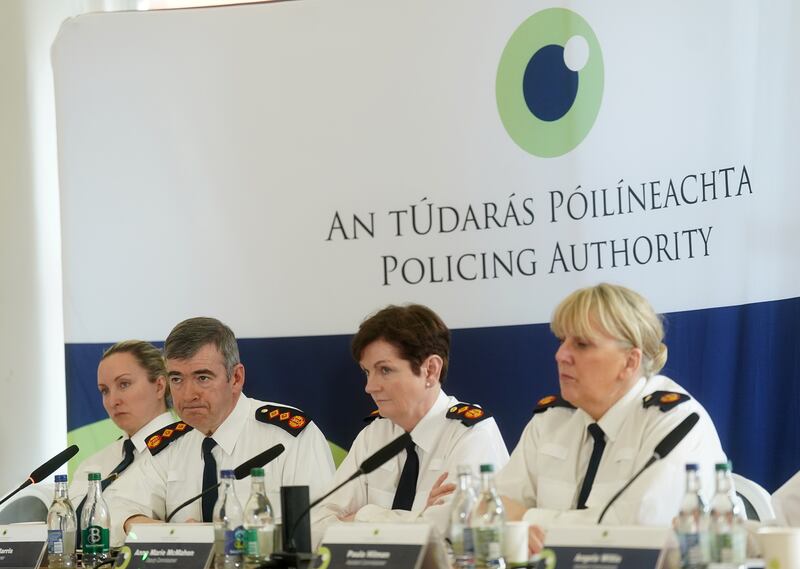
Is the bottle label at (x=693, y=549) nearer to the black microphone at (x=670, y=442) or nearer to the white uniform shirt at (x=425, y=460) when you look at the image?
the black microphone at (x=670, y=442)

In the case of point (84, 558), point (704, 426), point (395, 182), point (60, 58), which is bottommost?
point (84, 558)

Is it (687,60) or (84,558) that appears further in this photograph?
(687,60)

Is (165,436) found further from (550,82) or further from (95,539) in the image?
(550,82)

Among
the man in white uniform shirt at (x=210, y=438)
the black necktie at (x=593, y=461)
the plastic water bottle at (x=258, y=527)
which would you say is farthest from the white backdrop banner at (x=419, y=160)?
the plastic water bottle at (x=258, y=527)

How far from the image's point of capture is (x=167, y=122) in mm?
4387

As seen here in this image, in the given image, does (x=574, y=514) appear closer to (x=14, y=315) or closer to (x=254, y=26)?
(x=254, y=26)

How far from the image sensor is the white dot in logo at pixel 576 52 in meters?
3.86

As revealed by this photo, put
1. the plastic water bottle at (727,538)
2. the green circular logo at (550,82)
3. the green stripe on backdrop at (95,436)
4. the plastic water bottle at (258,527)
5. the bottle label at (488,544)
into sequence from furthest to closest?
the green stripe on backdrop at (95,436)
the green circular logo at (550,82)
the plastic water bottle at (258,527)
the bottle label at (488,544)
the plastic water bottle at (727,538)

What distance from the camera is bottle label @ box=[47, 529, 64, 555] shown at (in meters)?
3.04

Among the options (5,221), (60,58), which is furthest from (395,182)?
(5,221)

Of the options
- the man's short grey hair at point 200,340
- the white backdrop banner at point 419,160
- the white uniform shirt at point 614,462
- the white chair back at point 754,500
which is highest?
the white backdrop banner at point 419,160

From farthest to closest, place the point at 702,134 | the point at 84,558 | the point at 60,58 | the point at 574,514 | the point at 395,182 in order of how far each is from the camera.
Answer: the point at 60,58, the point at 395,182, the point at 702,134, the point at 84,558, the point at 574,514

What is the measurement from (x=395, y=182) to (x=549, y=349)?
0.82 m

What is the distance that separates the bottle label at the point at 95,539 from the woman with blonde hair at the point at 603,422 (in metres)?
1.12
